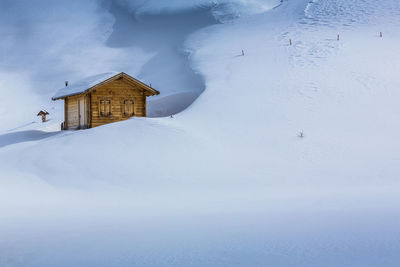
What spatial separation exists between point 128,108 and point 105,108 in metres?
1.35

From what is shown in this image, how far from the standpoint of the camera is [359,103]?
26.9 metres

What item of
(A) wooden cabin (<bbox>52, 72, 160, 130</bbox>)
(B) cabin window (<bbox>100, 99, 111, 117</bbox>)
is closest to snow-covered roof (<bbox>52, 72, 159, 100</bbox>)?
(A) wooden cabin (<bbox>52, 72, 160, 130</bbox>)

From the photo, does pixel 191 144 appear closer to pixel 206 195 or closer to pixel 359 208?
pixel 206 195

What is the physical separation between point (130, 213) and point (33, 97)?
3961 centimetres

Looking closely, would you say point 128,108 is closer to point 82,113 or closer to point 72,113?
point 82,113

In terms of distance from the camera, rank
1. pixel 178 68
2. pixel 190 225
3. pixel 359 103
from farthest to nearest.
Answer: pixel 178 68, pixel 359 103, pixel 190 225

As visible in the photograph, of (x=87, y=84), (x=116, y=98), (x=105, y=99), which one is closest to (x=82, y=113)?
(x=105, y=99)

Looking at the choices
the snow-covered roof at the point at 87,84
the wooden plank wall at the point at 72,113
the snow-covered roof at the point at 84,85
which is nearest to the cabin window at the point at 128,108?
the snow-covered roof at the point at 87,84

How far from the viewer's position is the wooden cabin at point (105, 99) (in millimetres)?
27672

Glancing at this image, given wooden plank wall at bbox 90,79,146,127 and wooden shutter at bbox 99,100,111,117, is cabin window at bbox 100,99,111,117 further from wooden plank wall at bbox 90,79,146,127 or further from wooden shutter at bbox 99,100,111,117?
wooden plank wall at bbox 90,79,146,127

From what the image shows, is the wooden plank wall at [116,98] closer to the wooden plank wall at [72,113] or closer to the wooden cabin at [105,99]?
the wooden cabin at [105,99]

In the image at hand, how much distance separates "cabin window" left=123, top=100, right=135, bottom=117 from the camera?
28672 millimetres

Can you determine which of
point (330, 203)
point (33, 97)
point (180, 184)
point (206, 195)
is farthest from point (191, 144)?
point (33, 97)

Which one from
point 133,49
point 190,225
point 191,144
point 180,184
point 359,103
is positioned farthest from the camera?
point 133,49
